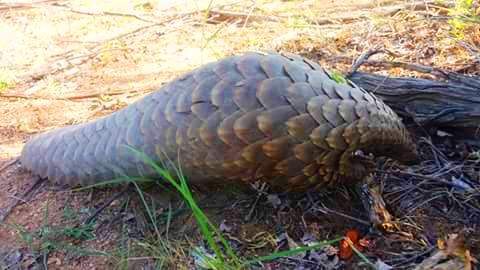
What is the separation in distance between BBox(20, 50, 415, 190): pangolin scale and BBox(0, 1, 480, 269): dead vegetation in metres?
0.12

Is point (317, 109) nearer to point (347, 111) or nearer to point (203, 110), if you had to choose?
point (347, 111)

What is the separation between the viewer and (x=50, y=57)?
3799 millimetres

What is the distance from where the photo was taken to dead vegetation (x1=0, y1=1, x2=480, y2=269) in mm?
1592

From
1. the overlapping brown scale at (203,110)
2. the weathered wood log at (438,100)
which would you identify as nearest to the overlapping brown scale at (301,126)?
the overlapping brown scale at (203,110)

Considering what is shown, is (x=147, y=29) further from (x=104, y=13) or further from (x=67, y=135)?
(x=67, y=135)

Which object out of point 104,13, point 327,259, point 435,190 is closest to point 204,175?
point 327,259

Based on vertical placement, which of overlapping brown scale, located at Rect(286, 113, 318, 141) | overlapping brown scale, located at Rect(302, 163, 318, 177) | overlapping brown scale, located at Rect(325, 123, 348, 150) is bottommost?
overlapping brown scale, located at Rect(302, 163, 318, 177)

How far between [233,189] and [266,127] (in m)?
0.35

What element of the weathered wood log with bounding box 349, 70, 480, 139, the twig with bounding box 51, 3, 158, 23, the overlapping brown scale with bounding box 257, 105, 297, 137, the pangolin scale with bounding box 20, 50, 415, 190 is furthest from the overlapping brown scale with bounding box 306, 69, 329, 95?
the twig with bounding box 51, 3, 158, 23

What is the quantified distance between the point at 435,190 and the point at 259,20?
7.40 ft

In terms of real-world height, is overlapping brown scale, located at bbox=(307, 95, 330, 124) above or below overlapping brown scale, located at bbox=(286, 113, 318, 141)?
above

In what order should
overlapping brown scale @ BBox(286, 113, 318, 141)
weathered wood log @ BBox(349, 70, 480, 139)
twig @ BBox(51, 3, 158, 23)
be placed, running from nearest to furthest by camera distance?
1. overlapping brown scale @ BBox(286, 113, 318, 141)
2. weathered wood log @ BBox(349, 70, 480, 139)
3. twig @ BBox(51, 3, 158, 23)

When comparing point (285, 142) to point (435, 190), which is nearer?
point (285, 142)

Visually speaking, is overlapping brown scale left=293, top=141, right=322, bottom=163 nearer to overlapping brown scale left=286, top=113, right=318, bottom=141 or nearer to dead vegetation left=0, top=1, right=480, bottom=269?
overlapping brown scale left=286, top=113, right=318, bottom=141
